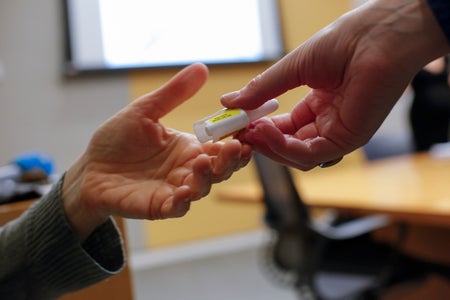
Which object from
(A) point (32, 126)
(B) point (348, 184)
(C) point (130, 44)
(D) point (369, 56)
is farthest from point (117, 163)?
(A) point (32, 126)

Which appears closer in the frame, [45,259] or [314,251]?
[45,259]

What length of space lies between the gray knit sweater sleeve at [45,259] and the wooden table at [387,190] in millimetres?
766

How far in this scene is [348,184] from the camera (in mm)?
1618

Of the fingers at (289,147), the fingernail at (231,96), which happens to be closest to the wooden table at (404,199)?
the fingers at (289,147)

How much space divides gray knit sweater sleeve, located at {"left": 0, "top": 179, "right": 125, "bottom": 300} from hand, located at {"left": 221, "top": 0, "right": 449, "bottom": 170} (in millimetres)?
291

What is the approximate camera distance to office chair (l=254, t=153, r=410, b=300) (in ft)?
4.27

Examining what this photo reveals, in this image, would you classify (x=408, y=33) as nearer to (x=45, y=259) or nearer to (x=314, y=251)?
(x=45, y=259)

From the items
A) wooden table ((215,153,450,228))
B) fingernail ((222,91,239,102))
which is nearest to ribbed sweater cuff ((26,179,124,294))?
fingernail ((222,91,239,102))

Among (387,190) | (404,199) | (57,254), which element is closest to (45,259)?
(57,254)

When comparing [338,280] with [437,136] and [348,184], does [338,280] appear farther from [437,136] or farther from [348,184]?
[437,136]

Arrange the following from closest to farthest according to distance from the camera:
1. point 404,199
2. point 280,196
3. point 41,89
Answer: point 404,199 → point 280,196 → point 41,89

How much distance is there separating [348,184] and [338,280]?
375 millimetres

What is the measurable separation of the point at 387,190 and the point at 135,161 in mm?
978

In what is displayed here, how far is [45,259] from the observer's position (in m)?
0.66
